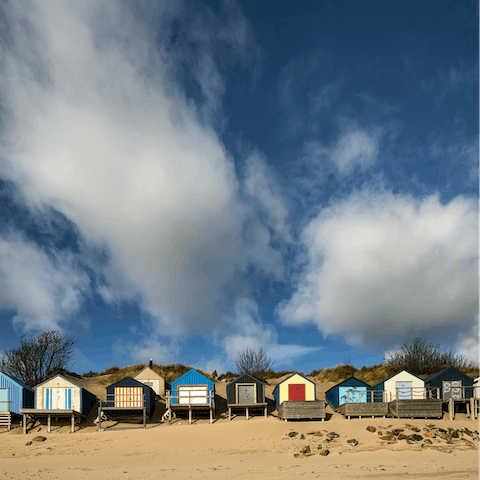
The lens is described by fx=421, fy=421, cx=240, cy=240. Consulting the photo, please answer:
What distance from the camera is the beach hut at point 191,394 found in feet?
109

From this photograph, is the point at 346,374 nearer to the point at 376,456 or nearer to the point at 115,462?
the point at 376,456

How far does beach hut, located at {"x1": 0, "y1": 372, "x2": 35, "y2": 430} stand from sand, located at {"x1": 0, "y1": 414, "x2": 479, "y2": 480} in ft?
5.43

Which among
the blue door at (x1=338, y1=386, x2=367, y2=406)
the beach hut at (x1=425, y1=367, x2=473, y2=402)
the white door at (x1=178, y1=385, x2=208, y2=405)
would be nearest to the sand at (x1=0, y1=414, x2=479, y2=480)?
the white door at (x1=178, y1=385, x2=208, y2=405)

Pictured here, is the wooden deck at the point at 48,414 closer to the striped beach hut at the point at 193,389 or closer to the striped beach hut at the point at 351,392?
the striped beach hut at the point at 193,389

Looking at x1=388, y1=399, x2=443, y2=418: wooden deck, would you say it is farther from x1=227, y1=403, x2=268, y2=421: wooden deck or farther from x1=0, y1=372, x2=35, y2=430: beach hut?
x1=0, y1=372, x2=35, y2=430: beach hut

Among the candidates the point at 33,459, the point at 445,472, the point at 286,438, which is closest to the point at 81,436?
the point at 33,459

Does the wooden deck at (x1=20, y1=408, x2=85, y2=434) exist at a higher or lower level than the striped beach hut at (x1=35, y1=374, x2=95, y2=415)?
lower

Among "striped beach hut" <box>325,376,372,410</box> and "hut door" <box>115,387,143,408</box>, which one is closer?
"hut door" <box>115,387,143,408</box>

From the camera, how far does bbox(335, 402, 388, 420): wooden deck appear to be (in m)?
31.8

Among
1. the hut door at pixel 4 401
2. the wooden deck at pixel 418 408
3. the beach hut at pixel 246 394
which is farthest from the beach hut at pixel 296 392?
the hut door at pixel 4 401

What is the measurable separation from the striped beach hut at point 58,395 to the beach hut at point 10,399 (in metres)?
1.45

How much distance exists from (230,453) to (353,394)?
14.8m

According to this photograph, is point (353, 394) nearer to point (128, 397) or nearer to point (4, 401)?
point (128, 397)

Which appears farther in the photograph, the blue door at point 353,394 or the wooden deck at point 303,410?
the blue door at point 353,394
